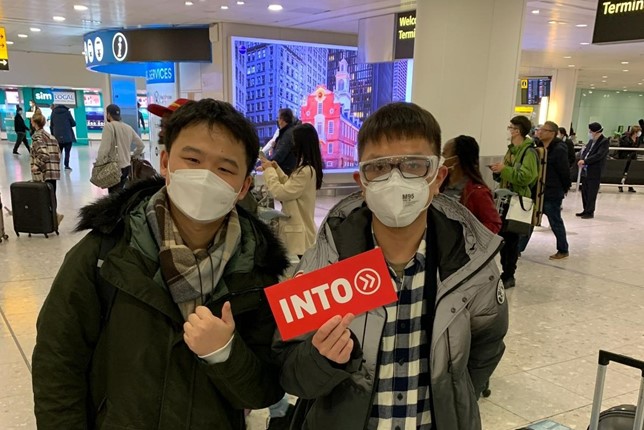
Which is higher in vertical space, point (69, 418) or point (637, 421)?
point (69, 418)

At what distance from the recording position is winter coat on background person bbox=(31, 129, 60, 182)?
7664 mm

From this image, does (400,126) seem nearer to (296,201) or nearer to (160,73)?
(296,201)

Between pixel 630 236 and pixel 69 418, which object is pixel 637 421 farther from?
pixel 630 236

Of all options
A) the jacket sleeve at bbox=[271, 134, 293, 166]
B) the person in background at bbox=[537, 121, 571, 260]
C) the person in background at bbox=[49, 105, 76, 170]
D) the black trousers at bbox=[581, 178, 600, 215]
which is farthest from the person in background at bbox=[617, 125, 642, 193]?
the person in background at bbox=[49, 105, 76, 170]

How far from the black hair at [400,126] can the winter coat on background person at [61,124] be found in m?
16.1

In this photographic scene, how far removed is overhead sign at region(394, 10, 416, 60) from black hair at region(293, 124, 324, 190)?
478cm

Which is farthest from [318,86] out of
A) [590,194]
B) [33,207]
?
[33,207]

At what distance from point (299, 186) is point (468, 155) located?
4.73 feet

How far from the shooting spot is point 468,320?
1343 mm

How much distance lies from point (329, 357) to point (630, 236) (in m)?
9.11

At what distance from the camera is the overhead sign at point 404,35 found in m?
8.73

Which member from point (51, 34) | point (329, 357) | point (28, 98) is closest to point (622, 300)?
point (329, 357)

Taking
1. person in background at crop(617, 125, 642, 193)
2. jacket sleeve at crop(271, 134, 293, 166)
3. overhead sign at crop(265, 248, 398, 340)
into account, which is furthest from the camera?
person in background at crop(617, 125, 642, 193)

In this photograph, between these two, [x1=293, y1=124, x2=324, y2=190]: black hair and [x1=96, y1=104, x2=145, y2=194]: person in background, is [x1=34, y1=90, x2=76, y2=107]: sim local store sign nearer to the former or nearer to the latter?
[x1=96, y1=104, x2=145, y2=194]: person in background
